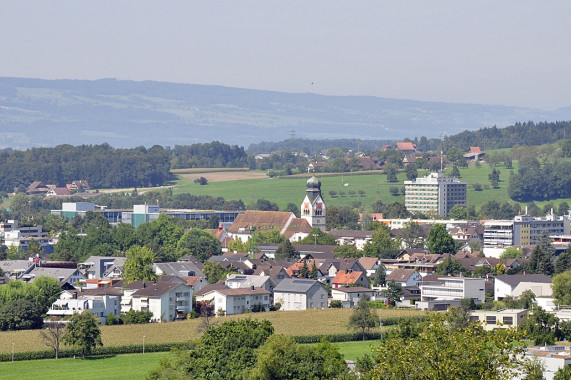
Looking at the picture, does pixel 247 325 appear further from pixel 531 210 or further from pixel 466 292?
pixel 531 210

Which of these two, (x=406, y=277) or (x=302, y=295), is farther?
(x=406, y=277)

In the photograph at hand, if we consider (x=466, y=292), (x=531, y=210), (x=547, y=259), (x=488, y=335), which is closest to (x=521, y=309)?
(x=466, y=292)

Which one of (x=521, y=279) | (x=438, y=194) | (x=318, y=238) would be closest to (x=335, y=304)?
(x=521, y=279)

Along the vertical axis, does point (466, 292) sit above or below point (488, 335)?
below

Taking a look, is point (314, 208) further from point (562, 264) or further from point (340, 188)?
point (340, 188)

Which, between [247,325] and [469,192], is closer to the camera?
[247,325]

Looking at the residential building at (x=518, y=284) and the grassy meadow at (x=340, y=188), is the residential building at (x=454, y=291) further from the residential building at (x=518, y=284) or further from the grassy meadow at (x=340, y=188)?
the grassy meadow at (x=340, y=188)

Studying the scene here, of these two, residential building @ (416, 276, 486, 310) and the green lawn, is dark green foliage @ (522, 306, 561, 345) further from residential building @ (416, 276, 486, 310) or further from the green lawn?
the green lawn
